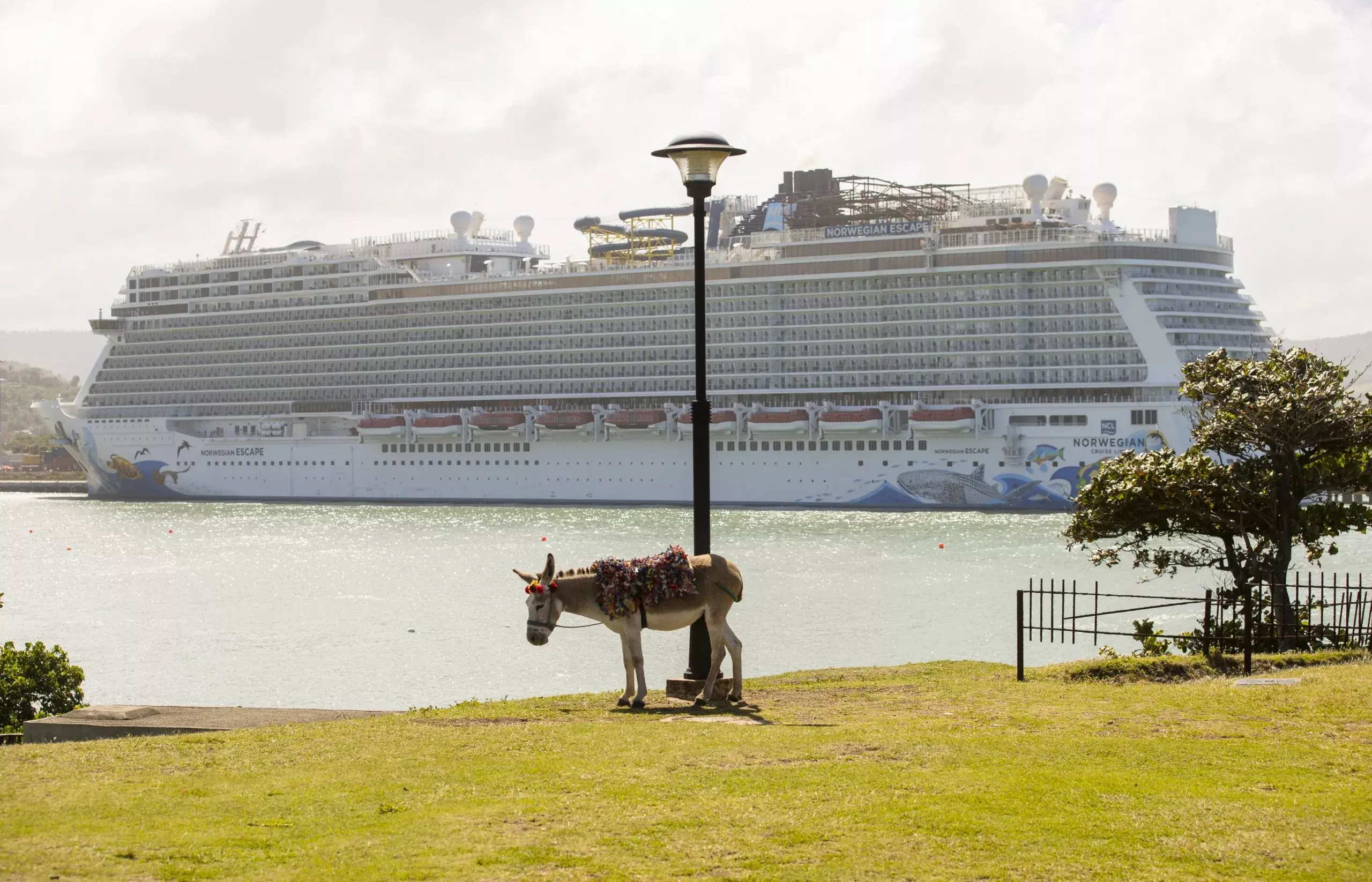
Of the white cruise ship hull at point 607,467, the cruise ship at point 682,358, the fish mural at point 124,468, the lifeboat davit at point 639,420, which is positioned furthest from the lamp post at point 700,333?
the fish mural at point 124,468

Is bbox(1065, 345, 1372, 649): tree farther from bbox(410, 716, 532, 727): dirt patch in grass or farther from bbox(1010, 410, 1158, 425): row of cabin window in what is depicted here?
bbox(1010, 410, 1158, 425): row of cabin window

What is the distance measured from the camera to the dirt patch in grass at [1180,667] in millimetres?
12789

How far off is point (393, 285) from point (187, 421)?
14.7m

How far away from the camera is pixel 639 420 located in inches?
2830

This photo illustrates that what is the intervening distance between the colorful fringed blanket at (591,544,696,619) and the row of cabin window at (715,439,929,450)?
54.8 meters

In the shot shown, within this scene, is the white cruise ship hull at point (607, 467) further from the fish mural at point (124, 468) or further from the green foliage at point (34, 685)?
the green foliage at point (34, 685)

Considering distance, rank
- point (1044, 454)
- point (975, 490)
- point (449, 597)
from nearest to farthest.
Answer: point (449, 597), point (1044, 454), point (975, 490)

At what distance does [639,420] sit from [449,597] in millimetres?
36045

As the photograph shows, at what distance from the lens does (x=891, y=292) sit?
70750 millimetres

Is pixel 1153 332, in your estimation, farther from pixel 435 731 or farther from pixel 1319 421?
pixel 435 731

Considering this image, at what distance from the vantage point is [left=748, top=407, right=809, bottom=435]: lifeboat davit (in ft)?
223

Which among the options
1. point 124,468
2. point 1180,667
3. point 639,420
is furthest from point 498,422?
point 1180,667

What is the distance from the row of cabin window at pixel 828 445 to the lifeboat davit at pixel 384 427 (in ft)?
61.9

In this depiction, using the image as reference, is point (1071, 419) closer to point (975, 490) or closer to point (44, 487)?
point (975, 490)
